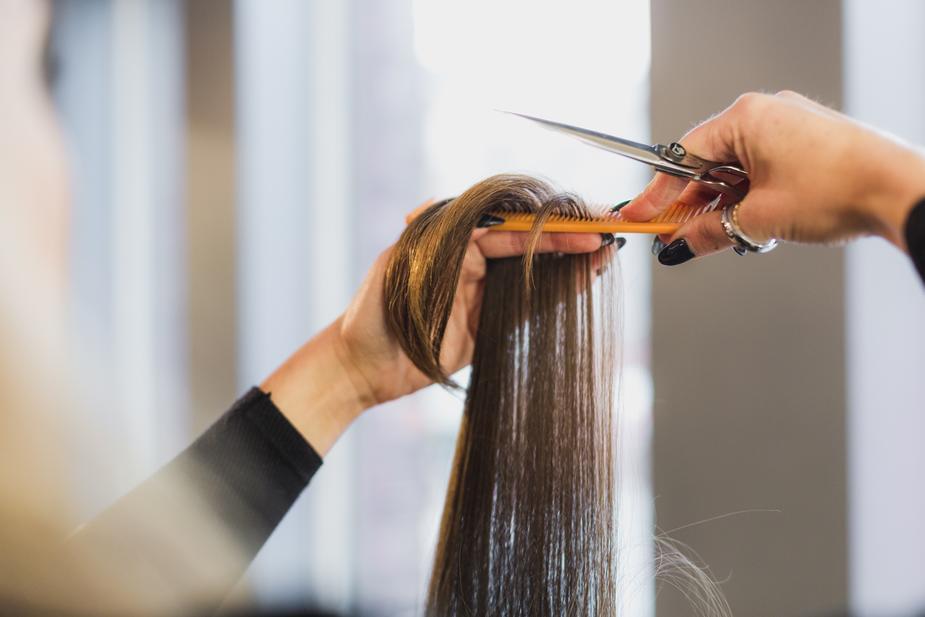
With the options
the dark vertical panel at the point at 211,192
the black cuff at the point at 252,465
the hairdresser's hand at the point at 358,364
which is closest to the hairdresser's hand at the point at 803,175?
the hairdresser's hand at the point at 358,364

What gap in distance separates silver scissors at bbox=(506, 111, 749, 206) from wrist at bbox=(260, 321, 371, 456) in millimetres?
396

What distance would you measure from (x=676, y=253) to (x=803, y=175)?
0.51 feet

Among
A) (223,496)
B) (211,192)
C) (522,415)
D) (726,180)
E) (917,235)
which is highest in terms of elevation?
(211,192)

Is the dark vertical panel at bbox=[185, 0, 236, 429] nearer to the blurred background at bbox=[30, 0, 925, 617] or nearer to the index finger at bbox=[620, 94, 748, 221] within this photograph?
the blurred background at bbox=[30, 0, 925, 617]

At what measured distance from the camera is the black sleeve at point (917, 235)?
50cm

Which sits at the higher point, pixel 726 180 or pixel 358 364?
pixel 726 180

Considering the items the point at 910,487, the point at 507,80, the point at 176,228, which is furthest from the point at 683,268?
the point at 176,228

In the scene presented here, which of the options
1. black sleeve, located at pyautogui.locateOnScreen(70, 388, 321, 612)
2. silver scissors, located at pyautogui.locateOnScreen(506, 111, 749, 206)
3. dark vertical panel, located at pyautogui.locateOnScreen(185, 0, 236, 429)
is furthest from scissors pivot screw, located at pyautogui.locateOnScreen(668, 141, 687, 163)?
dark vertical panel, located at pyautogui.locateOnScreen(185, 0, 236, 429)

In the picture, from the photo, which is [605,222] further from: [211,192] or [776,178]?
[211,192]

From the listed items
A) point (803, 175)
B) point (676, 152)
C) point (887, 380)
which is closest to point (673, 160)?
point (676, 152)

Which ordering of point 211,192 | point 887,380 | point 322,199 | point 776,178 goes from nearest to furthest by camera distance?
1. point 776,178
2. point 887,380
3. point 211,192
4. point 322,199

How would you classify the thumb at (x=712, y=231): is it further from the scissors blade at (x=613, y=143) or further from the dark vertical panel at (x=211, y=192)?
the dark vertical panel at (x=211, y=192)

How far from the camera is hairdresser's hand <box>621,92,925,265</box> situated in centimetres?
53

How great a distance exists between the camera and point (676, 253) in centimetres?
71
